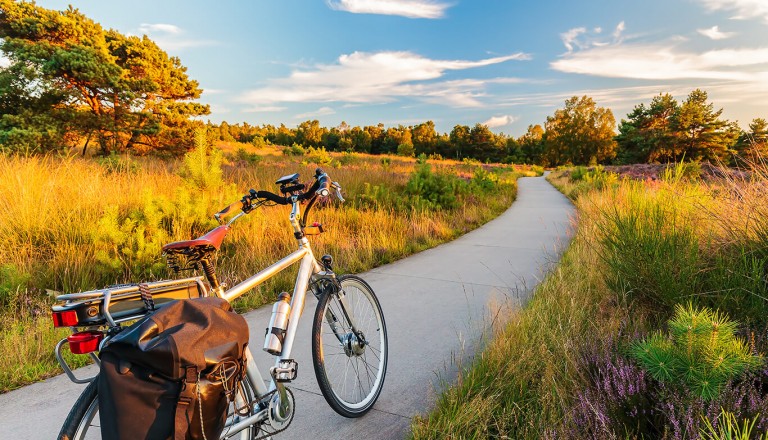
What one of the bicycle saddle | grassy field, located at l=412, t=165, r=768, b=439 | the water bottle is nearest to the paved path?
grassy field, located at l=412, t=165, r=768, b=439

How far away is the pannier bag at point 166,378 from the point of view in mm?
1231

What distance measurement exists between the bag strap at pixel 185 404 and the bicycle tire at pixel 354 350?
98cm

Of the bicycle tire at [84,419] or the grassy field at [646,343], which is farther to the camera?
the grassy field at [646,343]

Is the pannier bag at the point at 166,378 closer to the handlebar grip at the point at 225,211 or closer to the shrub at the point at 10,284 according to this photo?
the handlebar grip at the point at 225,211

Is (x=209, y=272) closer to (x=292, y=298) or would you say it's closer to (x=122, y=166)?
(x=292, y=298)

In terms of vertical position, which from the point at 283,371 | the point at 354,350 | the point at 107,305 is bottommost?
the point at 354,350

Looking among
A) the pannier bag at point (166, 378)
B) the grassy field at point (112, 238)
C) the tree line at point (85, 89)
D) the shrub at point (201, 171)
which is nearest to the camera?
the pannier bag at point (166, 378)

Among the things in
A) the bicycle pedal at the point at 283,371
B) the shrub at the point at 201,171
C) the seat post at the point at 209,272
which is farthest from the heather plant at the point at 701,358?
the shrub at the point at 201,171

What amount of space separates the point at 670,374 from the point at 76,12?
897 inches

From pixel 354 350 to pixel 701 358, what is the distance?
1.89 meters

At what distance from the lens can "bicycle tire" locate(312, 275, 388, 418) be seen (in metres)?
2.43

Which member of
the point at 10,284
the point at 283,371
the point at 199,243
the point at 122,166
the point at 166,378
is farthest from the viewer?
the point at 122,166

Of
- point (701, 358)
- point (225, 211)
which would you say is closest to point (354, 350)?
point (225, 211)

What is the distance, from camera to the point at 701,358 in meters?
2.00
